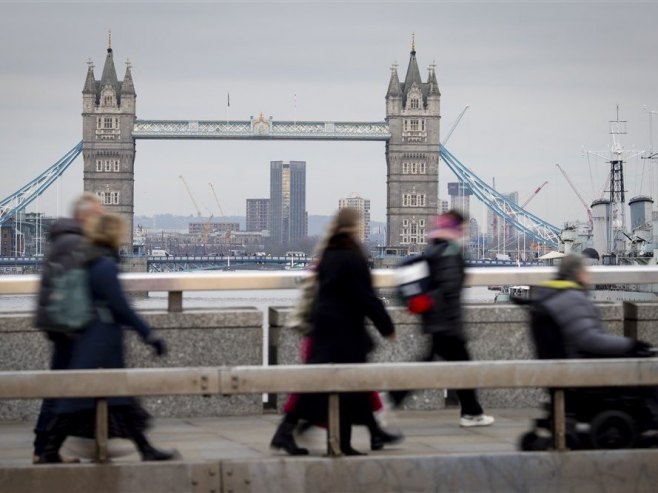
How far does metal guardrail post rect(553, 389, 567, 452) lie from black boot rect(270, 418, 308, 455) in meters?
0.91

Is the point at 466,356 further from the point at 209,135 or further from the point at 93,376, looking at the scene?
the point at 209,135

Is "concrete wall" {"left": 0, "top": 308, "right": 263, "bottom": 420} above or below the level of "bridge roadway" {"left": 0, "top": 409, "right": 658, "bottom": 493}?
above

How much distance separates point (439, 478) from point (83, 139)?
13729 cm

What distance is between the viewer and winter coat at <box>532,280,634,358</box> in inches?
224

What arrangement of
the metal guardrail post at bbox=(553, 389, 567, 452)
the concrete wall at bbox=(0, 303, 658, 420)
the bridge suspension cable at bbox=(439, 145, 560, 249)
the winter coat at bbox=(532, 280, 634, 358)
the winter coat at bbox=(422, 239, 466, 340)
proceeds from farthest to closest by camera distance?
the bridge suspension cable at bbox=(439, 145, 560, 249)
the concrete wall at bbox=(0, 303, 658, 420)
the winter coat at bbox=(422, 239, 466, 340)
the winter coat at bbox=(532, 280, 634, 358)
the metal guardrail post at bbox=(553, 389, 567, 452)

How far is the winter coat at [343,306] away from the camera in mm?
5809

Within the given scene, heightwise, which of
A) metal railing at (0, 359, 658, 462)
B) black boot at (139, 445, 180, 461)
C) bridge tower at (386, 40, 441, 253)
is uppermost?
bridge tower at (386, 40, 441, 253)

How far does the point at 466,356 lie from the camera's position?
6.61 meters

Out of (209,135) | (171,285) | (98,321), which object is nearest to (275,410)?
(171,285)

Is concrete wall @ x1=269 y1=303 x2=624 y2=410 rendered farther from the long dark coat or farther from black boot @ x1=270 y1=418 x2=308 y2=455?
black boot @ x1=270 y1=418 x2=308 y2=455

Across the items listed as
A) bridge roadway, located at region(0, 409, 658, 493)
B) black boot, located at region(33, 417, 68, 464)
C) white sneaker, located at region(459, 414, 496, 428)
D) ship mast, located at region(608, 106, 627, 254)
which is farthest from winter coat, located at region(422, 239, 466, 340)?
ship mast, located at region(608, 106, 627, 254)

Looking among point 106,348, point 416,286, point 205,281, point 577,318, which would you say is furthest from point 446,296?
point 106,348

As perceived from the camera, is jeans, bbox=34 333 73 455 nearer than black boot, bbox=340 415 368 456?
No

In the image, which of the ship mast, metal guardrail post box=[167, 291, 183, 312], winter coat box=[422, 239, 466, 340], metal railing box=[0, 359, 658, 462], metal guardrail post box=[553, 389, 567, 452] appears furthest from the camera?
the ship mast
